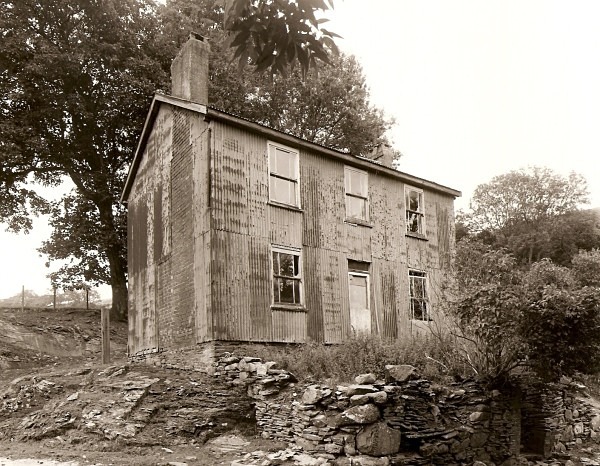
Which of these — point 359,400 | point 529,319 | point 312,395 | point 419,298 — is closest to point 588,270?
point 529,319

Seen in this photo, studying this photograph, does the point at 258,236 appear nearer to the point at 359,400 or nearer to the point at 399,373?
the point at 399,373

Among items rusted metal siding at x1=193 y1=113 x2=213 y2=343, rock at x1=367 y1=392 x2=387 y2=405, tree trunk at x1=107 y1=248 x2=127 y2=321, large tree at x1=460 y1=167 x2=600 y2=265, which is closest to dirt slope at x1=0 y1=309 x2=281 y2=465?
rusted metal siding at x1=193 y1=113 x2=213 y2=343

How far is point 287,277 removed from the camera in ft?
59.0

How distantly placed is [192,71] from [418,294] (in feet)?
37.9

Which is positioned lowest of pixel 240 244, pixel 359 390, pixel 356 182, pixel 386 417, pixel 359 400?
pixel 386 417

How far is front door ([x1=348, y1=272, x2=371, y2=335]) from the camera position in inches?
781

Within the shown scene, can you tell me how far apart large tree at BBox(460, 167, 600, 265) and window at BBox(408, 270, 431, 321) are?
2255 cm

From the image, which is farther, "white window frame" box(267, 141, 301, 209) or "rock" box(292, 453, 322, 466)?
"white window frame" box(267, 141, 301, 209)

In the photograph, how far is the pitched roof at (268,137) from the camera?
17.3 meters

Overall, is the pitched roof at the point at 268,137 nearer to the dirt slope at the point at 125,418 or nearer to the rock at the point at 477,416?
the dirt slope at the point at 125,418

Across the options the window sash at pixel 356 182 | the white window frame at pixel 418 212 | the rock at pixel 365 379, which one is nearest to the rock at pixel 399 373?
the rock at pixel 365 379

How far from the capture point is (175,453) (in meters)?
12.8

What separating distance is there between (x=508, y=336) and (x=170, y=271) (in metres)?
10.5

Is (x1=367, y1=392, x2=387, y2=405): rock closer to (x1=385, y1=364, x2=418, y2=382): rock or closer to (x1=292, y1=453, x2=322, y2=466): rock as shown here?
(x1=385, y1=364, x2=418, y2=382): rock
